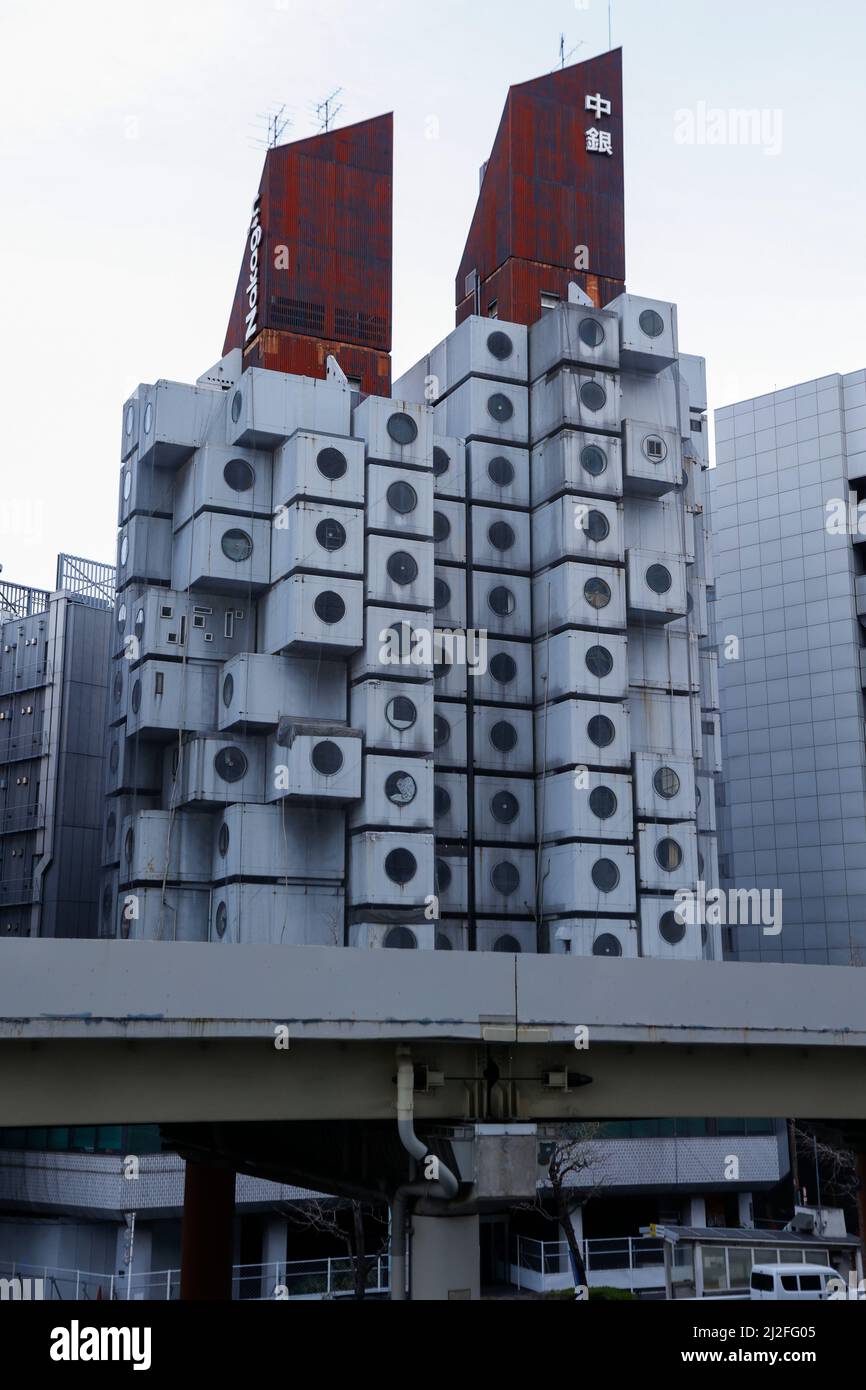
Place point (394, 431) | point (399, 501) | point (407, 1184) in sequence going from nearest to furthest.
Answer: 1. point (407, 1184)
2. point (399, 501)
3. point (394, 431)

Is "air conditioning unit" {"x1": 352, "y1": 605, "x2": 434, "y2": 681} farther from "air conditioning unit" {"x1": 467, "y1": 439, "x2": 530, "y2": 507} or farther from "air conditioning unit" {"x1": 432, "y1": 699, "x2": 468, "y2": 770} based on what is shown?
"air conditioning unit" {"x1": 467, "y1": 439, "x2": 530, "y2": 507}

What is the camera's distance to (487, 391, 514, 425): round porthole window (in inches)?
2566

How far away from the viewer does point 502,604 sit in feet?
211

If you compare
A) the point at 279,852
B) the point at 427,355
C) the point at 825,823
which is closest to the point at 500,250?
the point at 427,355

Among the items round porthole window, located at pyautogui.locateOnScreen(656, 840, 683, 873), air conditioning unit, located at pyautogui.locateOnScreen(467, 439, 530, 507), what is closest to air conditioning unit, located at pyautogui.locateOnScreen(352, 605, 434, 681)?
air conditioning unit, located at pyautogui.locateOnScreen(467, 439, 530, 507)

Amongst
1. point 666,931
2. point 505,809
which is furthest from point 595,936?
point 505,809

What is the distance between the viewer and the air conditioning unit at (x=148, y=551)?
62.6 metres

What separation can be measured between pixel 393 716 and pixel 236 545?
373 inches

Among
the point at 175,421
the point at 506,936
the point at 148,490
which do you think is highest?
the point at 175,421

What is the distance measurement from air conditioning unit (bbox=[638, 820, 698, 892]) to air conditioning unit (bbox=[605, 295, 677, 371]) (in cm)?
2079

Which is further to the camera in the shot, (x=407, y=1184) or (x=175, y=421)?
(x=175, y=421)

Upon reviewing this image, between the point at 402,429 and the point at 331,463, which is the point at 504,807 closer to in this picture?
the point at 331,463

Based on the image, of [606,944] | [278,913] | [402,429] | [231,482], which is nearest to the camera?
[278,913]

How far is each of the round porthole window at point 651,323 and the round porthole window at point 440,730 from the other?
64.7 ft
